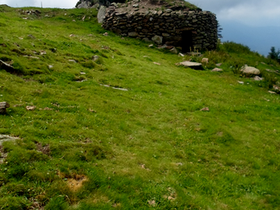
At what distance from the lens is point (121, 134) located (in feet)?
34.4

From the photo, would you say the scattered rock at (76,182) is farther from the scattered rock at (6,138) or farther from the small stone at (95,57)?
the small stone at (95,57)

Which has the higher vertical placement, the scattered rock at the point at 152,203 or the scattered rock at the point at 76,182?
the scattered rock at the point at 76,182

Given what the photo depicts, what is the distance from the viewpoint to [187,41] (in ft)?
111

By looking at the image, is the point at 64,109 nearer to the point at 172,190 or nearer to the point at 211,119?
the point at 172,190

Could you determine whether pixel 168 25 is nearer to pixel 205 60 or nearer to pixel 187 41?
pixel 187 41

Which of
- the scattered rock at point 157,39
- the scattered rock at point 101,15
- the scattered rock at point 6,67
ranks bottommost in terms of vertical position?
the scattered rock at point 6,67

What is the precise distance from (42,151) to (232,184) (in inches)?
289

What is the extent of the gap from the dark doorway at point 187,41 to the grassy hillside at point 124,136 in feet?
45.0

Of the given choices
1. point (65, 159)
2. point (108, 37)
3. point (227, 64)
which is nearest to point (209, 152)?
point (65, 159)

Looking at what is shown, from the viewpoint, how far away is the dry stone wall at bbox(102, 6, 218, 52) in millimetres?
31609

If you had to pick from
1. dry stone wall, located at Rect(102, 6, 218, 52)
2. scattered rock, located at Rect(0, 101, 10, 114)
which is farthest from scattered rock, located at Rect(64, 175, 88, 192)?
dry stone wall, located at Rect(102, 6, 218, 52)

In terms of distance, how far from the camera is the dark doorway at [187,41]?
32.9 m

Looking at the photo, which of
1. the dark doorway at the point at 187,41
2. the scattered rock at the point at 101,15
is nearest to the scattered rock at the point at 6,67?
the dark doorway at the point at 187,41

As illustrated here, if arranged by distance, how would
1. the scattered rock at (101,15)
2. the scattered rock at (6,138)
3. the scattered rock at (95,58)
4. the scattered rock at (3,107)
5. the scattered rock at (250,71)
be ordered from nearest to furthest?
1. the scattered rock at (6,138)
2. the scattered rock at (3,107)
3. the scattered rock at (95,58)
4. the scattered rock at (250,71)
5. the scattered rock at (101,15)
